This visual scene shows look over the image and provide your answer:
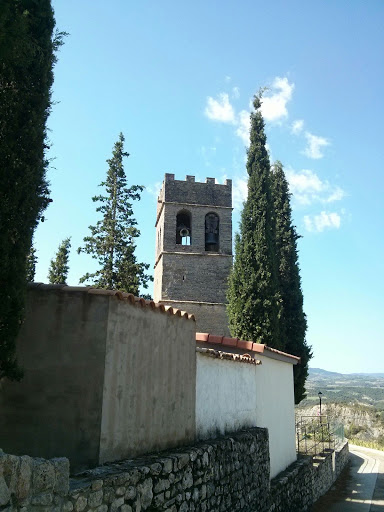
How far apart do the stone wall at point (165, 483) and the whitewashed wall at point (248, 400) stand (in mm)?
312

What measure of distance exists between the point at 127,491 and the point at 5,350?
175 cm

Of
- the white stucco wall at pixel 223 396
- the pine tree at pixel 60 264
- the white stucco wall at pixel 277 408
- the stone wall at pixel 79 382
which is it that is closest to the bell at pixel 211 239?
the pine tree at pixel 60 264

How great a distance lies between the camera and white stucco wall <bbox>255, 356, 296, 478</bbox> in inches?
361

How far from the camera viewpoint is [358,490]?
15.8m

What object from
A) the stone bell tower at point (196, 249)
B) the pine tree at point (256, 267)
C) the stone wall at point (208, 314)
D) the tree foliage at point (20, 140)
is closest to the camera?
the tree foliage at point (20, 140)

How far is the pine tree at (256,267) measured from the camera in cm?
1428

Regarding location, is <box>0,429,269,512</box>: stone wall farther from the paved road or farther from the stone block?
the paved road

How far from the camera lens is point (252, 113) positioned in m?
18.2

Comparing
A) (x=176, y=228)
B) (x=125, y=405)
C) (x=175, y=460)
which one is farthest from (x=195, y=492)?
(x=176, y=228)

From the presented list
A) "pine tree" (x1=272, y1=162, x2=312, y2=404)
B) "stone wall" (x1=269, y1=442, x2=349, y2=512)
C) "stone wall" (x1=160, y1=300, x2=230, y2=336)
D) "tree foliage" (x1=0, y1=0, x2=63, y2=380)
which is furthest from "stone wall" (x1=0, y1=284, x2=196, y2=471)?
"stone wall" (x1=160, y1=300, x2=230, y2=336)

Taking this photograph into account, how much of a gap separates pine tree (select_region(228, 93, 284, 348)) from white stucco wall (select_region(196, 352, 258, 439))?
223 inches

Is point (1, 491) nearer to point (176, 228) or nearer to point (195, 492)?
point (195, 492)

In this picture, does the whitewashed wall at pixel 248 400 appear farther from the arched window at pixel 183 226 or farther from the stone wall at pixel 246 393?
the arched window at pixel 183 226

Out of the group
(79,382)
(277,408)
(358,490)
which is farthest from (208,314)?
(79,382)
